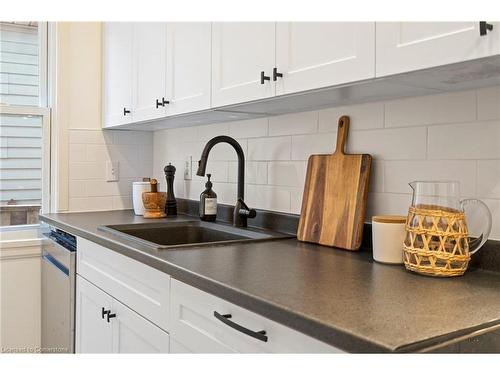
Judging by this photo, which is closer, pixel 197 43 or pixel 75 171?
pixel 197 43

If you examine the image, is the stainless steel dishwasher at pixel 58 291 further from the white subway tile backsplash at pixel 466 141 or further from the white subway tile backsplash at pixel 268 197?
the white subway tile backsplash at pixel 466 141

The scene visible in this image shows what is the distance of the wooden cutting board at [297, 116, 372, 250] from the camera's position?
163 centimetres

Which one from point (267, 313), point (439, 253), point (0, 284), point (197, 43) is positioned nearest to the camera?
point (267, 313)

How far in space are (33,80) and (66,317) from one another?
1413mm

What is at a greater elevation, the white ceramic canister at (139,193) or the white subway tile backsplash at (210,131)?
the white subway tile backsplash at (210,131)

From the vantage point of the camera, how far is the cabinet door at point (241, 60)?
5.30 feet

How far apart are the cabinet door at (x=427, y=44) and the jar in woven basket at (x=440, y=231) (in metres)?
0.33

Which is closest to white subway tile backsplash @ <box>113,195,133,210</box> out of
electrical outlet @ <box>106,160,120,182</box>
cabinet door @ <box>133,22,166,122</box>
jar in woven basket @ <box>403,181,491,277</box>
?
electrical outlet @ <box>106,160,120,182</box>

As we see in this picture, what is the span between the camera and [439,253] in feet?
4.04

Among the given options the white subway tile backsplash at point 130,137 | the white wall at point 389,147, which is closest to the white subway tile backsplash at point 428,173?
the white wall at point 389,147

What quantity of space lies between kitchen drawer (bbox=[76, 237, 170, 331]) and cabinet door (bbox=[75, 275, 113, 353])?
0.15 ft

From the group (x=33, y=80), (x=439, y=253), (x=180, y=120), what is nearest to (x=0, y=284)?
(x=33, y=80)

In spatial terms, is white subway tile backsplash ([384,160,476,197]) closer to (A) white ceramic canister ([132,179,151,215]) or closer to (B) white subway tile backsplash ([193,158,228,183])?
(B) white subway tile backsplash ([193,158,228,183])

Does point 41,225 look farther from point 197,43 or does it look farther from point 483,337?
point 483,337
